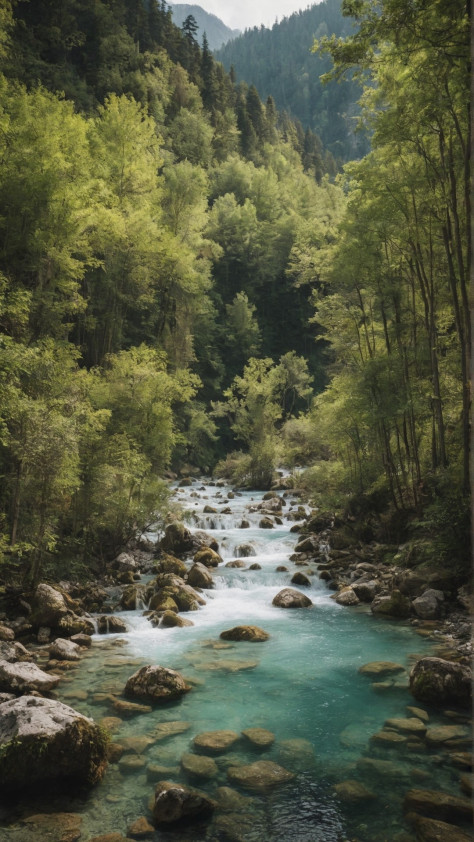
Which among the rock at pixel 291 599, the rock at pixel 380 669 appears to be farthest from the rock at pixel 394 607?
the rock at pixel 380 669

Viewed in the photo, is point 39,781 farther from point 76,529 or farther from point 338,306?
point 338,306

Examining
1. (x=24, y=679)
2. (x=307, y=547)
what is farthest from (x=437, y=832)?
(x=307, y=547)

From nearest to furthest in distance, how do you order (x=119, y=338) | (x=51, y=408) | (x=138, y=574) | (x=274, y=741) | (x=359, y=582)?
(x=274, y=741) < (x=51, y=408) < (x=359, y=582) < (x=138, y=574) < (x=119, y=338)

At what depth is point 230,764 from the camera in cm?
614

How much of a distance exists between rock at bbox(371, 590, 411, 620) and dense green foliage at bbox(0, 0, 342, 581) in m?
7.73

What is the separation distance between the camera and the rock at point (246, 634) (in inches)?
435

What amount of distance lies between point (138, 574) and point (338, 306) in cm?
1329

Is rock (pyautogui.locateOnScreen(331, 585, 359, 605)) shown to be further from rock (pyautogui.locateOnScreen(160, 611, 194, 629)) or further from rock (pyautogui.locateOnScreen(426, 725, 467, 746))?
rock (pyautogui.locateOnScreen(426, 725, 467, 746))

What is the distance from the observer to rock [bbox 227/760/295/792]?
5.66m

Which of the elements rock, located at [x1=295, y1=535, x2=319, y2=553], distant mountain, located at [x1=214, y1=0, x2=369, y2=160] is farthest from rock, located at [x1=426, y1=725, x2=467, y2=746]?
distant mountain, located at [x1=214, y1=0, x2=369, y2=160]

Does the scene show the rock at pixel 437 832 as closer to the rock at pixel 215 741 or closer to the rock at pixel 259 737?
the rock at pixel 259 737

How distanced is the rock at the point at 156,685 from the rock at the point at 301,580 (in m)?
7.28

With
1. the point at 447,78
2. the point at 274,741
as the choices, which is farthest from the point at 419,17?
the point at 274,741

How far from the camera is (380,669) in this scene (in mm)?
9000
